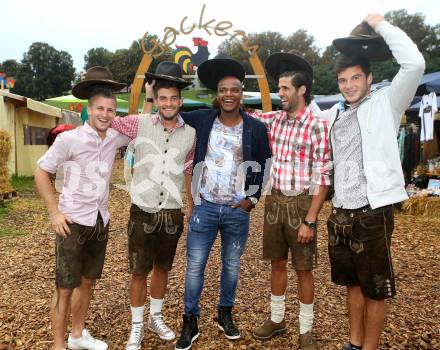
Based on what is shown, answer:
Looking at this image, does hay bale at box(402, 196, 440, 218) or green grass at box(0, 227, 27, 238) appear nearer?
green grass at box(0, 227, 27, 238)

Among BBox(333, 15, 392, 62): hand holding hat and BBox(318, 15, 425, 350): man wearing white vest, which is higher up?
BBox(333, 15, 392, 62): hand holding hat

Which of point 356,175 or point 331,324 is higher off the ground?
point 356,175

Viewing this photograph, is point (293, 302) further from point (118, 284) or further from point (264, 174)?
point (118, 284)

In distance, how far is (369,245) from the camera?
262 cm

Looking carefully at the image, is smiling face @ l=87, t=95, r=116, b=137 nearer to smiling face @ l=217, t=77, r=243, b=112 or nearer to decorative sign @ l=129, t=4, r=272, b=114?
smiling face @ l=217, t=77, r=243, b=112

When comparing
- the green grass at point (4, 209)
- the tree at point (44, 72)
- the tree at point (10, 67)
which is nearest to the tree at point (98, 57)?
the tree at point (44, 72)

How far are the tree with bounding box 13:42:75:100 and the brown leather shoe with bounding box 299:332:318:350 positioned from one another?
6250 cm

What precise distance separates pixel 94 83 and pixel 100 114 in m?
0.24

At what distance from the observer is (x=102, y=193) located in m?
2.88

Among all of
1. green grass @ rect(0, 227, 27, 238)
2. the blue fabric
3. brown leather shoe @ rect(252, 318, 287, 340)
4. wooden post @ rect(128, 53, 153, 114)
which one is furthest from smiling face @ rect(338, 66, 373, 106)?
green grass @ rect(0, 227, 27, 238)

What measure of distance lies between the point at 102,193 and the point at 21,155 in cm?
1184

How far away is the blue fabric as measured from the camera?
3068mm

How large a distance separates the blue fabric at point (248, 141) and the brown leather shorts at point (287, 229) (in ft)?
0.58

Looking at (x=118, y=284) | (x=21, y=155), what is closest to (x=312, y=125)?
(x=118, y=284)
